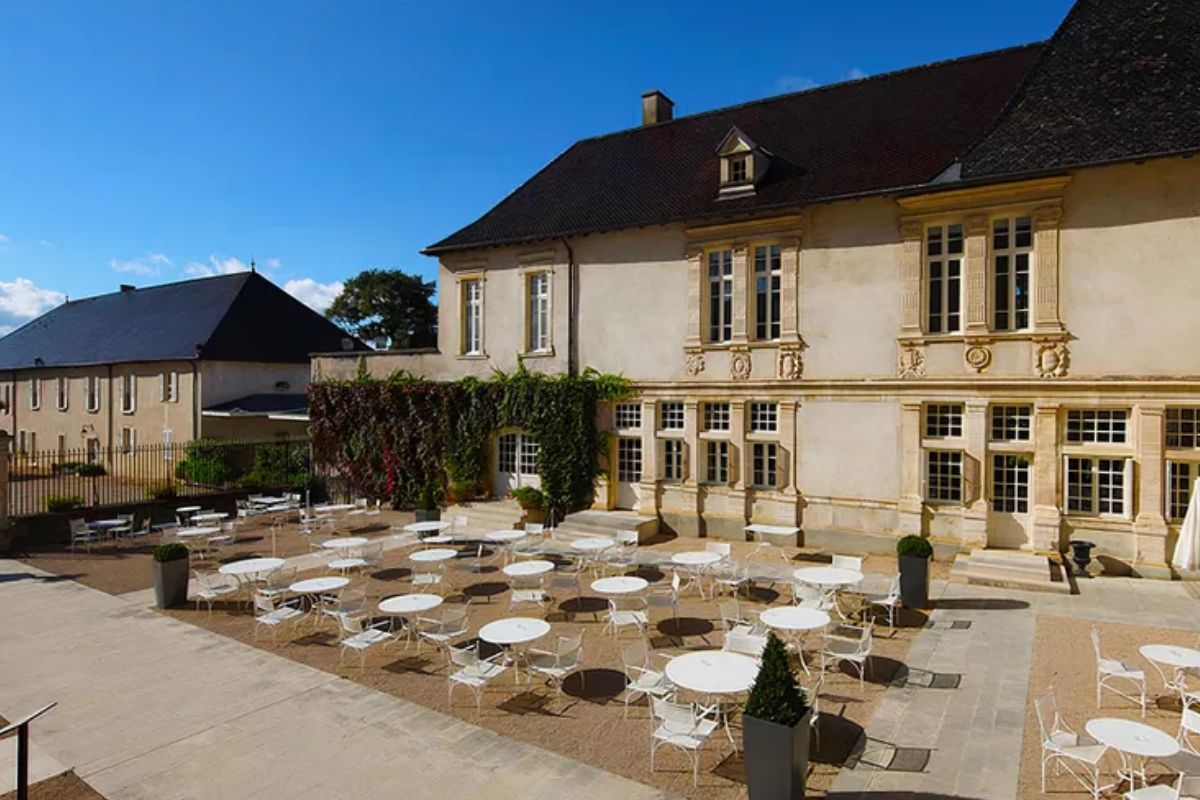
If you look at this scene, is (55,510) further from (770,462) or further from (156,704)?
(770,462)

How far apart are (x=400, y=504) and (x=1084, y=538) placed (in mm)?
18298

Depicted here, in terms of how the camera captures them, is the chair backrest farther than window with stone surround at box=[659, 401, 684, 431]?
No

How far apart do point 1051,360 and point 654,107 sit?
15.6 metres

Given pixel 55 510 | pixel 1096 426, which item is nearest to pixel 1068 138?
pixel 1096 426

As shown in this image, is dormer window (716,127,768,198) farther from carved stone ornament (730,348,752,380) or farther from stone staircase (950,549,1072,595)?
stone staircase (950,549,1072,595)

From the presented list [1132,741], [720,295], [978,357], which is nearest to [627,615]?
[1132,741]

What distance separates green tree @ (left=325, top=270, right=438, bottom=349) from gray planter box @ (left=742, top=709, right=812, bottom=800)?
51.2 metres

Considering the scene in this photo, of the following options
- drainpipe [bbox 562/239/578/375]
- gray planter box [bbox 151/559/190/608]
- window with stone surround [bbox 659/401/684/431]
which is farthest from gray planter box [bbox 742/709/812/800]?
drainpipe [bbox 562/239/578/375]

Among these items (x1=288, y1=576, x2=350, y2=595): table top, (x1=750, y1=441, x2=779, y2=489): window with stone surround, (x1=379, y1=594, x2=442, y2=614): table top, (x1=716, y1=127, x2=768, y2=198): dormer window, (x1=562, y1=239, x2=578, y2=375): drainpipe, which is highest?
(x1=716, y1=127, x2=768, y2=198): dormer window

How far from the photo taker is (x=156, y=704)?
8.53 m

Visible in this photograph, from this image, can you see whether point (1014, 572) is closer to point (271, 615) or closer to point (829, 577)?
point (829, 577)

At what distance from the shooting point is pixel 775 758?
5.93m

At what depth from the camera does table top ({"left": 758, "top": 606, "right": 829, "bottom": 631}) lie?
8.75 metres

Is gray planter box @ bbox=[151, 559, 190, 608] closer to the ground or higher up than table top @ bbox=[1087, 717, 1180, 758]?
closer to the ground
